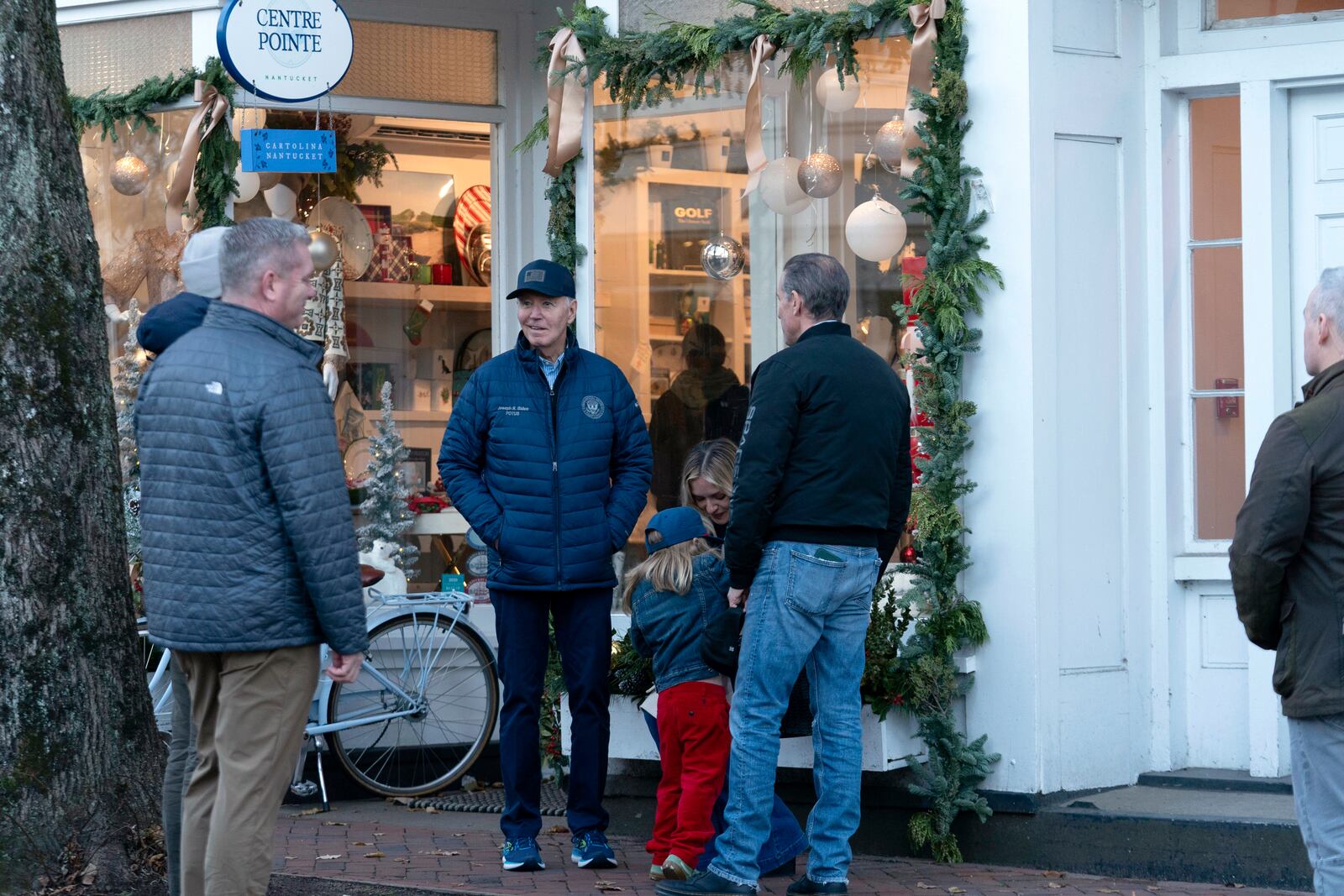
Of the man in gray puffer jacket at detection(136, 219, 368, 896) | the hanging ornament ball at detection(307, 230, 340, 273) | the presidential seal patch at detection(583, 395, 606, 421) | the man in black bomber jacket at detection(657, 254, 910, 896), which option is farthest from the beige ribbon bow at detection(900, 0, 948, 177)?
the hanging ornament ball at detection(307, 230, 340, 273)

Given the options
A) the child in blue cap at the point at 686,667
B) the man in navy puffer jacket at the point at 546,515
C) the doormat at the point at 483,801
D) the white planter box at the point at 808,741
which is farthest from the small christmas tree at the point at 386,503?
the child in blue cap at the point at 686,667

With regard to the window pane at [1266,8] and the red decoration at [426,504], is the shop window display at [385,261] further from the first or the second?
the window pane at [1266,8]

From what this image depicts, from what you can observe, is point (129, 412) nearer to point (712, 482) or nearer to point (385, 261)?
point (385, 261)

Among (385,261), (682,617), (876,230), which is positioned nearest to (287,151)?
(385,261)

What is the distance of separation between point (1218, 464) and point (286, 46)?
441 centimetres

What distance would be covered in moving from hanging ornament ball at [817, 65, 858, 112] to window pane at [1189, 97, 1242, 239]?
133cm

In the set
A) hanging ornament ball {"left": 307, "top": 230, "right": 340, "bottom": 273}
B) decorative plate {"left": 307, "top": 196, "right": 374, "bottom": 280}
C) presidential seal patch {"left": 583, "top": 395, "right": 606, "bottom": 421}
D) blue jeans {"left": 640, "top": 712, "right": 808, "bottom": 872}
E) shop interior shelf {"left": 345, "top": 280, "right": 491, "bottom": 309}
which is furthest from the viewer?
shop interior shelf {"left": 345, "top": 280, "right": 491, "bottom": 309}

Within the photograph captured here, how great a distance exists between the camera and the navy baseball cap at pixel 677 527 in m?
5.85

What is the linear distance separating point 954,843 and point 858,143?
2.86 metres

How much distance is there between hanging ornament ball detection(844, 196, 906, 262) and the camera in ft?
22.3

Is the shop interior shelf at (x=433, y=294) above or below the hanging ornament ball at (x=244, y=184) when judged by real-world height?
below

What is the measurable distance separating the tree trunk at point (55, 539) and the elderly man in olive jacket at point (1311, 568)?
11.3 feet

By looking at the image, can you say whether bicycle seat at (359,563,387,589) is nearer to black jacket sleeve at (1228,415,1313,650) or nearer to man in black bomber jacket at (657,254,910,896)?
man in black bomber jacket at (657,254,910,896)

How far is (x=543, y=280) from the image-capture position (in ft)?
20.6
